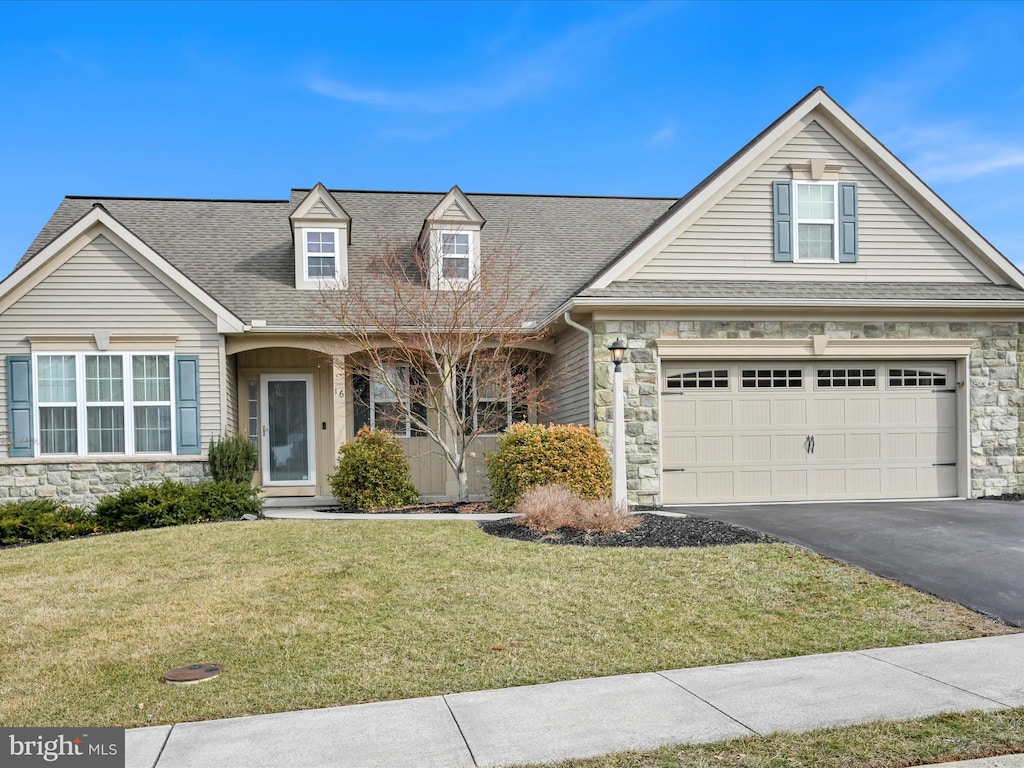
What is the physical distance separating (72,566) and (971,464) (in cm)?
1287

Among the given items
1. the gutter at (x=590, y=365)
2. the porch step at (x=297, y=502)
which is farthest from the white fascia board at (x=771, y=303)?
the porch step at (x=297, y=502)

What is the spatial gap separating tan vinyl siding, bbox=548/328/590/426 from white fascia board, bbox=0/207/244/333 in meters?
5.44

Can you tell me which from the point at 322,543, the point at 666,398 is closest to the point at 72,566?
the point at 322,543

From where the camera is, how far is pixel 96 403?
14086 mm

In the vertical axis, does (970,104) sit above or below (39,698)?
above

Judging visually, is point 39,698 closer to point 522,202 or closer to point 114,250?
point 114,250

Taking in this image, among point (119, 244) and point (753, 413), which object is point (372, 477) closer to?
point (119, 244)

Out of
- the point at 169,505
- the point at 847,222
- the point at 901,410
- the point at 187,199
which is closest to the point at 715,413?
the point at 901,410

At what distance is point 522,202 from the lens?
19.8 meters

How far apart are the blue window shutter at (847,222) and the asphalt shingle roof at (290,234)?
14.5 feet

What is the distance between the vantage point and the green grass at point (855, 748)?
13.9 ft

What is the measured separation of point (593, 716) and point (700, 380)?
9229 millimetres

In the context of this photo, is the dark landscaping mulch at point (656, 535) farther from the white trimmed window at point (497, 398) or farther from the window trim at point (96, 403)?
the window trim at point (96, 403)

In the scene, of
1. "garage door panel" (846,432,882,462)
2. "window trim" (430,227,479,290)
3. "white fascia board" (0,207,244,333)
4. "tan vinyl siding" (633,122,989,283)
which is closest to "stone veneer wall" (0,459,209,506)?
"white fascia board" (0,207,244,333)
